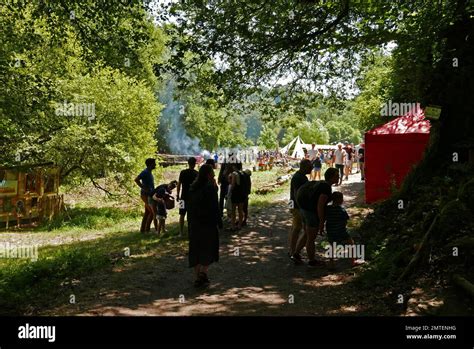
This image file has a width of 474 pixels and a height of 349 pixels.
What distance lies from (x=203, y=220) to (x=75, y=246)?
22.6ft

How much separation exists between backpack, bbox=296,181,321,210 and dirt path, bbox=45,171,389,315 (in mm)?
1239

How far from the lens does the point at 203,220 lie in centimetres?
711

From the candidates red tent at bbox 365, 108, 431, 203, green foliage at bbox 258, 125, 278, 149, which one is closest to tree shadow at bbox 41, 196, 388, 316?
red tent at bbox 365, 108, 431, 203

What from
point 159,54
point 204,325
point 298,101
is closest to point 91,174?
point 298,101

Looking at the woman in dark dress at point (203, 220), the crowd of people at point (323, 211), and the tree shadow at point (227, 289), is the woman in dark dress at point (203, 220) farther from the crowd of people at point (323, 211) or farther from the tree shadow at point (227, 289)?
the crowd of people at point (323, 211)

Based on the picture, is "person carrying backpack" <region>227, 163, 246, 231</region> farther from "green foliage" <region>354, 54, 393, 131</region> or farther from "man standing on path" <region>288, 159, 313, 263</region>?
"green foliage" <region>354, 54, 393, 131</region>

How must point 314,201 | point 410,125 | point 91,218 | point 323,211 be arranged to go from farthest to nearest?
point 91,218 → point 410,125 → point 314,201 → point 323,211

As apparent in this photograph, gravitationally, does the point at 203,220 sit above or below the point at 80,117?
below

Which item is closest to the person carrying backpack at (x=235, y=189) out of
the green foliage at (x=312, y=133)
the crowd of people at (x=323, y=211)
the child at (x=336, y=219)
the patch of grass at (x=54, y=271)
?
the patch of grass at (x=54, y=271)

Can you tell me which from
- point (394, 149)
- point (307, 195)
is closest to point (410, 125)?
point (394, 149)

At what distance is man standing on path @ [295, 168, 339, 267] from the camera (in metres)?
7.56

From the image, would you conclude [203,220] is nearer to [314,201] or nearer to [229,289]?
[229,289]

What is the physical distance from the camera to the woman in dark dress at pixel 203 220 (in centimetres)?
707

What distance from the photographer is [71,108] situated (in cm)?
1777
